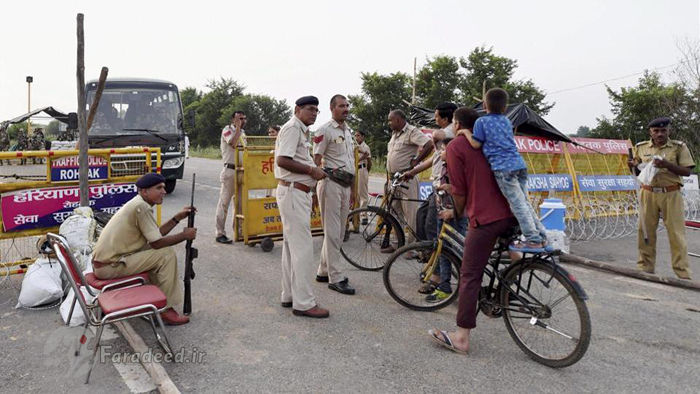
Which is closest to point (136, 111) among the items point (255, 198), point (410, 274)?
point (255, 198)

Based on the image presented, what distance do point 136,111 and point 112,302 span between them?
917 centimetres

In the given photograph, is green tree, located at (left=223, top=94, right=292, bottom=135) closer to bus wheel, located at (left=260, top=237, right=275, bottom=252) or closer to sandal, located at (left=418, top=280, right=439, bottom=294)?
bus wheel, located at (left=260, top=237, right=275, bottom=252)

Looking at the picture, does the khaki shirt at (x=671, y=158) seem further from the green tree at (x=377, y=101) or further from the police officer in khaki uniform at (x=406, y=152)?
the green tree at (x=377, y=101)

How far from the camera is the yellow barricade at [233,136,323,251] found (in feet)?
21.9

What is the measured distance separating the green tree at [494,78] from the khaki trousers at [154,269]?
2983 centimetres

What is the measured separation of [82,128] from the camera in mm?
5277

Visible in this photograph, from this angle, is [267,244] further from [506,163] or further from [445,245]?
[506,163]

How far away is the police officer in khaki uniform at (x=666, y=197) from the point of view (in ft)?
18.9

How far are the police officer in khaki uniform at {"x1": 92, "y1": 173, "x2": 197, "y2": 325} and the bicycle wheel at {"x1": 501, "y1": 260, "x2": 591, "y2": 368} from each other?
2.54 meters

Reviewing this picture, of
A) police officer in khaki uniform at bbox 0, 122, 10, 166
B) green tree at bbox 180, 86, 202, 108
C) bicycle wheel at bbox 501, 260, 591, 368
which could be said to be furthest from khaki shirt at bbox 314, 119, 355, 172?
green tree at bbox 180, 86, 202, 108

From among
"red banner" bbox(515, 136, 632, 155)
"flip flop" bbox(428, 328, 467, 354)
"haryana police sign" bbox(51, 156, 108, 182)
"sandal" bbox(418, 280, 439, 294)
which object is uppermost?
"red banner" bbox(515, 136, 632, 155)

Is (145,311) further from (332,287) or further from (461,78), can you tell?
(461,78)

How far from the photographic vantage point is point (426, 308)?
14.7 ft

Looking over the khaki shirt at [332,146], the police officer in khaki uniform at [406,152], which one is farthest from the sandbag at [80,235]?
the police officer in khaki uniform at [406,152]
